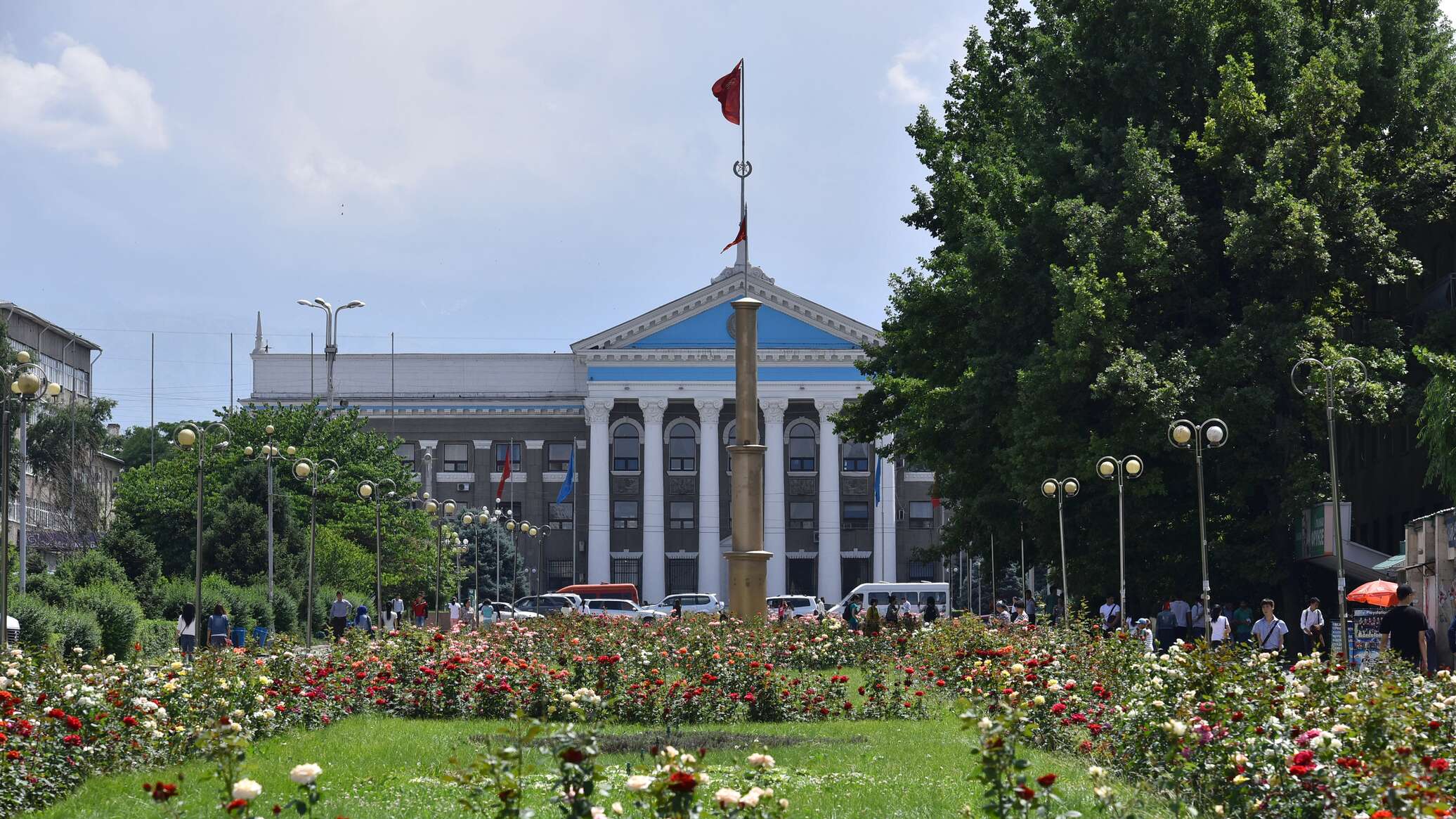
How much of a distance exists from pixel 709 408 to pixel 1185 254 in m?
53.4

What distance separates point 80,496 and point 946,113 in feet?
140

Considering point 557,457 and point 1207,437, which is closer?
point 1207,437

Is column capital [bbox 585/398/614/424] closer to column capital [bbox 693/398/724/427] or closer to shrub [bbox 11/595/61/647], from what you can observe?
column capital [bbox 693/398/724/427]

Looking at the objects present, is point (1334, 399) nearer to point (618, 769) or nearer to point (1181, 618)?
point (1181, 618)

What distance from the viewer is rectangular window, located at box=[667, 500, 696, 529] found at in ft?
276

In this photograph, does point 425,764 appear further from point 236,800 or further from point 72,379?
point 72,379

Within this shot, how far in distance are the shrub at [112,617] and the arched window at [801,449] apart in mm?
53597

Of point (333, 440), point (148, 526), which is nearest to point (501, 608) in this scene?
point (333, 440)

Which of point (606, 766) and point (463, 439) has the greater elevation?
point (463, 439)

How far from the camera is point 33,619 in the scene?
89.9ft

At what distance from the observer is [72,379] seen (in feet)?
241

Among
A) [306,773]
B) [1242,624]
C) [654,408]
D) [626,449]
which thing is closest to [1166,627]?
[1242,624]

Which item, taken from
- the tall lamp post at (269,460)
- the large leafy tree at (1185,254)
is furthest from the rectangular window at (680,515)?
the large leafy tree at (1185,254)

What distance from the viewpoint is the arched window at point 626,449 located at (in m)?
84.8
